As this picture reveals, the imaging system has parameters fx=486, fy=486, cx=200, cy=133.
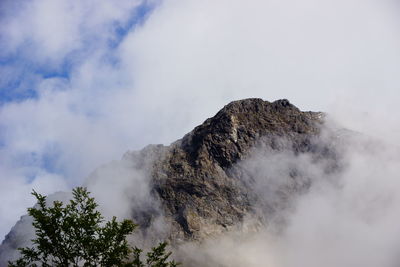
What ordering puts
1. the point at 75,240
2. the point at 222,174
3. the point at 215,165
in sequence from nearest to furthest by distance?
1. the point at 75,240
2. the point at 222,174
3. the point at 215,165

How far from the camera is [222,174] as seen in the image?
179 meters

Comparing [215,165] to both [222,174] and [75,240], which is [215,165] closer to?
[222,174]

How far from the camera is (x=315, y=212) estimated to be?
182m

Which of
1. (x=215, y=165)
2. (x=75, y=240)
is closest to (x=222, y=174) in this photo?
(x=215, y=165)

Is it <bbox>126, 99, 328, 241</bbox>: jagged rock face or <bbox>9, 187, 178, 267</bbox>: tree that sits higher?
<bbox>126, 99, 328, 241</bbox>: jagged rock face

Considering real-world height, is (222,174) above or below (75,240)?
above

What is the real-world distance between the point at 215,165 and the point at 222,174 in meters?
4.28

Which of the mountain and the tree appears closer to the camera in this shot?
the tree

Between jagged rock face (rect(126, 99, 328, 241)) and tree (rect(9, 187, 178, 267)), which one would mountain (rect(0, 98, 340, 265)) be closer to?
jagged rock face (rect(126, 99, 328, 241))

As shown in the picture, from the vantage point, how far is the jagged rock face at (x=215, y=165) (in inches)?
6560

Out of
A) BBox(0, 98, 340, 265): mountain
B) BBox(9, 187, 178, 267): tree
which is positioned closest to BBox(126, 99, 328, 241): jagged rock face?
BBox(0, 98, 340, 265): mountain

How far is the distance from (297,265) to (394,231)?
3702 cm

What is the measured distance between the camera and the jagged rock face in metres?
167

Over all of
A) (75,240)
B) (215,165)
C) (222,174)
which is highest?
(215,165)
